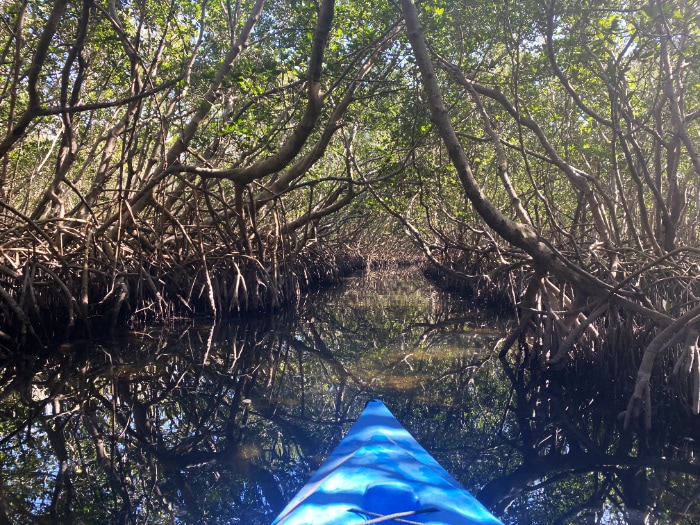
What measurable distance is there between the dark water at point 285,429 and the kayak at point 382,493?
656 millimetres

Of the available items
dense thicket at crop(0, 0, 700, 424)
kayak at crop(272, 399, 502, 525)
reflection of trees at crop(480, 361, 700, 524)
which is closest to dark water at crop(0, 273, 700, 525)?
reflection of trees at crop(480, 361, 700, 524)

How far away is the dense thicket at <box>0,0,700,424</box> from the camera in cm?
451

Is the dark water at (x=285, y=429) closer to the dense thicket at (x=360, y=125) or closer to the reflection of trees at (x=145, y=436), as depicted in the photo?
Answer: the reflection of trees at (x=145, y=436)

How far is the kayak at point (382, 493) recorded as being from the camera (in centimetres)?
180

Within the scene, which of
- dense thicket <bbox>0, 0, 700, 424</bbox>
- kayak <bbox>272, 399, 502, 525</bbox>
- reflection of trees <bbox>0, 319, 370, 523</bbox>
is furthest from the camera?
dense thicket <bbox>0, 0, 700, 424</bbox>

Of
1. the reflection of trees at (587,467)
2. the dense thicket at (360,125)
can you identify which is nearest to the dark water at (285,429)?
the reflection of trees at (587,467)

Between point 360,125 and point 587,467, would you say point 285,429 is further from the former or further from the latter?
point 360,125

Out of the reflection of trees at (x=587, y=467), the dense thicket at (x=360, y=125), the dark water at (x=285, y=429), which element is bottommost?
A: the reflection of trees at (x=587, y=467)

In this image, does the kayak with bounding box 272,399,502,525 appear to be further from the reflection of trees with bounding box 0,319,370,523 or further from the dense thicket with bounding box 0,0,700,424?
the dense thicket with bounding box 0,0,700,424

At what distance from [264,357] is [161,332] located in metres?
1.76

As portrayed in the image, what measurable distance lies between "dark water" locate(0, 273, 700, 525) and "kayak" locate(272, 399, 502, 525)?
0.66 m

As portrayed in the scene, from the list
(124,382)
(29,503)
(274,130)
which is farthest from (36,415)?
(274,130)

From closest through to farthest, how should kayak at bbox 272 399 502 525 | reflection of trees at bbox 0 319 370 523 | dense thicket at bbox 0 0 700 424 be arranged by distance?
kayak at bbox 272 399 502 525 → reflection of trees at bbox 0 319 370 523 → dense thicket at bbox 0 0 700 424

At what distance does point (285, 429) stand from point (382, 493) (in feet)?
6.98
